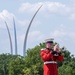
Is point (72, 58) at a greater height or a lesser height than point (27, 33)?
lesser

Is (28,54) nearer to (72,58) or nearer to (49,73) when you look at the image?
(72,58)

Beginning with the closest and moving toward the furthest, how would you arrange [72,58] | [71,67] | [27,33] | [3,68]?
[71,67], [72,58], [3,68], [27,33]

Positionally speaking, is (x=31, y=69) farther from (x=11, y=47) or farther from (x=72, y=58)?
(x=11, y=47)

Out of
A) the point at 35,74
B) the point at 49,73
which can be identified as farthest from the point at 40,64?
the point at 49,73

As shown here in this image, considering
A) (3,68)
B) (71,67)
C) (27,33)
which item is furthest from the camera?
(27,33)

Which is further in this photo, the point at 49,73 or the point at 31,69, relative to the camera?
the point at 31,69

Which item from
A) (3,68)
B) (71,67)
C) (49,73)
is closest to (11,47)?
(3,68)

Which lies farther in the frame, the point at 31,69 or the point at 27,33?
the point at 27,33

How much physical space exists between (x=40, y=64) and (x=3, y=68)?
28535mm

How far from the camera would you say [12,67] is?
6397 cm

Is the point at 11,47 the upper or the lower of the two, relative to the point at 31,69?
upper

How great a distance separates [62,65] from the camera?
6212 centimetres

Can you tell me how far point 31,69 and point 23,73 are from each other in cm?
458

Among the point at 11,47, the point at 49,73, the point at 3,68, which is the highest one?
the point at 11,47
